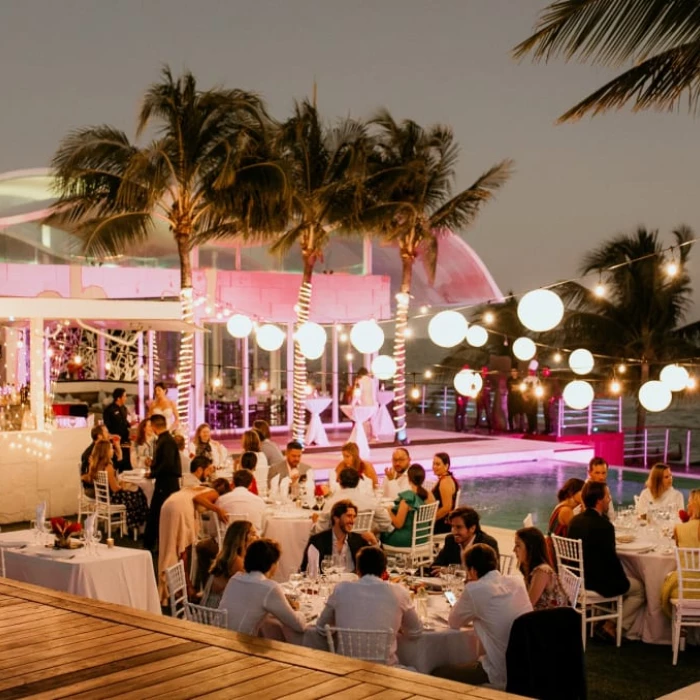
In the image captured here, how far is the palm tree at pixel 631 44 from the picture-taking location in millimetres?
7621

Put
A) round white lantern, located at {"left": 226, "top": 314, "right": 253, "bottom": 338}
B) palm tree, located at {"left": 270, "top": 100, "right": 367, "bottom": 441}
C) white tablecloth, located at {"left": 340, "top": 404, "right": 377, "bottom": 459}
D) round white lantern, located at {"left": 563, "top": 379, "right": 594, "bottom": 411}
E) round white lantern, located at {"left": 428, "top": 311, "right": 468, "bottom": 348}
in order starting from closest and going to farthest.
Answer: round white lantern, located at {"left": 428, "top": 311, "right": 468, "bottom": 348}
round white lantern, located at {"left": 563, "top": 379, "right": 594, "bottom": 411}
round white lantern, located at {"left": 226, "top": 314, "right": 253, "bottom": 338}
palm tree, located at {"left": 270, "top": 100, "right": 367, "bottom": 441}
white tablecloth, located at {"left": 340, "top": 404, "right": 377, "bottom": 459}

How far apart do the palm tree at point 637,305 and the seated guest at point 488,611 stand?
21.2m

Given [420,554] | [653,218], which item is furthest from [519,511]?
[653,218]

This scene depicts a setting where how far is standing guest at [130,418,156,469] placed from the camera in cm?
1359

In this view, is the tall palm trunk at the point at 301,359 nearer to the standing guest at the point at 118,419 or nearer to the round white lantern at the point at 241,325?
the round white lantern at the point at 241,325

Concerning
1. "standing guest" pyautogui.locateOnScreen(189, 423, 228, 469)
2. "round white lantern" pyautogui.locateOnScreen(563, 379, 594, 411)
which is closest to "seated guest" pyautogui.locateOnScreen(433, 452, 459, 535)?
"round white lantern" pyautogui.locateOnScreen(563, 379, 594, 411)

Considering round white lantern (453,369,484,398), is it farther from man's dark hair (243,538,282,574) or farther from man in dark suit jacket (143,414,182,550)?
man's dark hair (243,538,282,574)

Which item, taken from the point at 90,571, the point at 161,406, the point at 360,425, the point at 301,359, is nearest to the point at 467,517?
the point at 90,571

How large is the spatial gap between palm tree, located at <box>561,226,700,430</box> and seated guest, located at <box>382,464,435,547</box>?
57.3 feet

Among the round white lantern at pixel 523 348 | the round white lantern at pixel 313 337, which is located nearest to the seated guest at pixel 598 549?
the round white lantern at pixel 523 348

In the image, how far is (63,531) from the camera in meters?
8.06

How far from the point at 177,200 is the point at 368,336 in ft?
15.1

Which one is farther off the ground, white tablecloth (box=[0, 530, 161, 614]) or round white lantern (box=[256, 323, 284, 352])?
round white lantern (box=[256, 323, 284, 352])

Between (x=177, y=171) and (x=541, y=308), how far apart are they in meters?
8.74
